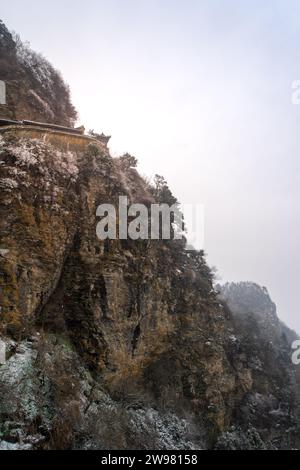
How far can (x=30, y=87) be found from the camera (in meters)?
27.3

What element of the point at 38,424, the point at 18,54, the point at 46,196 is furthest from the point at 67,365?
the point at 18,54

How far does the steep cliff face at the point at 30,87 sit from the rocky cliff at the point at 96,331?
6998 mm

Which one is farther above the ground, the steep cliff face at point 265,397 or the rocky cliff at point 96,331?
the rocky cliff at point 96,331

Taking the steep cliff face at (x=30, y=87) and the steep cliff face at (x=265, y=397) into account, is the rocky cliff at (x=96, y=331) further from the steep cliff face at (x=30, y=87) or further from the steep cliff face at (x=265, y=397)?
the steep cliff face at (x=30, y=87)

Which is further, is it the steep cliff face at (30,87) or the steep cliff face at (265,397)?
the steep cliff face at (265,397)

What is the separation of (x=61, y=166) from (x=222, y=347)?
15.6 m

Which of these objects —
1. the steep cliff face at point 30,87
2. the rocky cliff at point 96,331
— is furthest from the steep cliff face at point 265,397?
the steep cliff face at point 30,87

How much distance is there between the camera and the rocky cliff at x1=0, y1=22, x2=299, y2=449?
14.6 m

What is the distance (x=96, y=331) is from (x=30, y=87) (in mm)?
18292

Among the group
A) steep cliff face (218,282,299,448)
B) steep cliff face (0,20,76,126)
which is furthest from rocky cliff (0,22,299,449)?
steep cliff face (0,20,76,126)

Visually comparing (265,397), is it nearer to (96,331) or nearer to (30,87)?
(96,331)

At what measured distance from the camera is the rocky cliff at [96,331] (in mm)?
14594

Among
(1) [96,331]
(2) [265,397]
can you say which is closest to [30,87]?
(1) [96,331]
